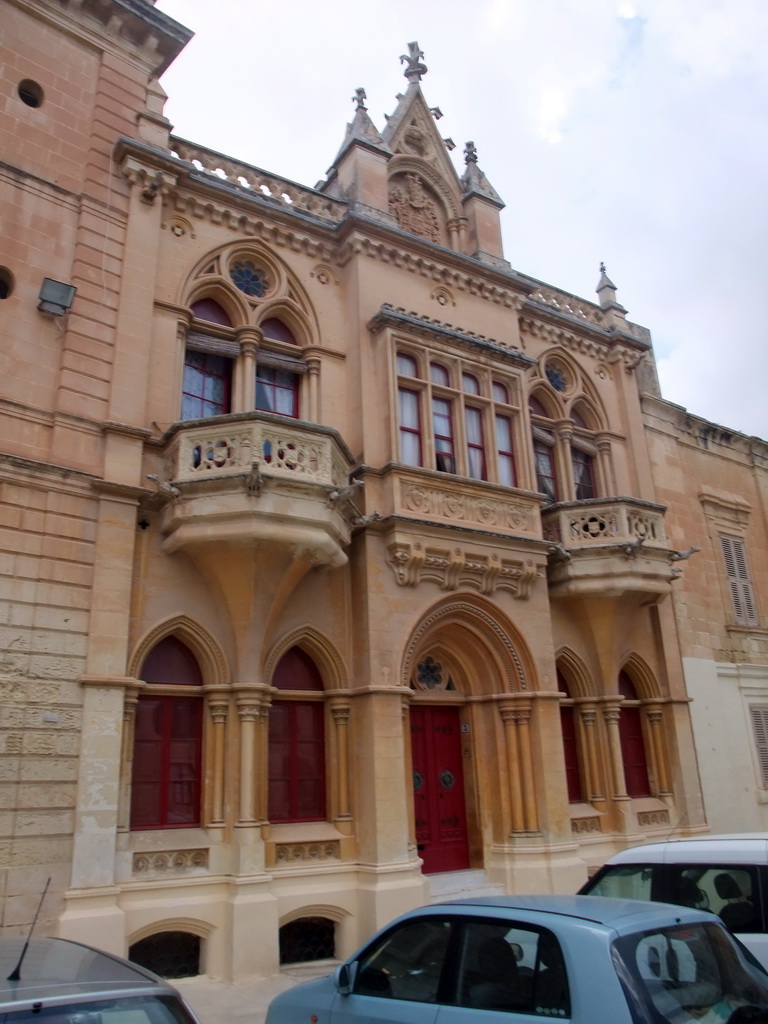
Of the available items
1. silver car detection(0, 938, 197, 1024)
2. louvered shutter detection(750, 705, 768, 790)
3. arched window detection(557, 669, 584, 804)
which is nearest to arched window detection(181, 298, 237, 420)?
arched window detection(557, 669, 584, 804)

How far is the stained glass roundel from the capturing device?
14.3 metres

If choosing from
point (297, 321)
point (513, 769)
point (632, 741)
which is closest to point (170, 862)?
point (513, 769)

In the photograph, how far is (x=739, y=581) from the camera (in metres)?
20.1

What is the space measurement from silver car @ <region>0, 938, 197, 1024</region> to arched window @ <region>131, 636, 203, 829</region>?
278 inches

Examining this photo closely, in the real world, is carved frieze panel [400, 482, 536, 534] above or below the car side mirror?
above

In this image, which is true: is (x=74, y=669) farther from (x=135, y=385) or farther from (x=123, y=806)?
(x=135, y=385)

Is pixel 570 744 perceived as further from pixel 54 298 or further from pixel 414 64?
pixel 414 64

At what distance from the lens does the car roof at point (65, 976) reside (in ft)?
11.7

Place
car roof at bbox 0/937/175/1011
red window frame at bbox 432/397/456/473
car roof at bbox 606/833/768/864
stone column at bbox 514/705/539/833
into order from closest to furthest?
1. car roof at bbox 0/937/175/1011
2. car roof at bbox 606/833/768/864
3. stone column at bbox 514/705/539/833
4. red window frame at bbox 432/397/456/473

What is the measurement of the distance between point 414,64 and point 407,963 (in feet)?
61.8

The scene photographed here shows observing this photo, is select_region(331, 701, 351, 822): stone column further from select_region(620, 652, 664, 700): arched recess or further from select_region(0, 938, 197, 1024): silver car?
select_region(0, 938, 197, 1024): silver car

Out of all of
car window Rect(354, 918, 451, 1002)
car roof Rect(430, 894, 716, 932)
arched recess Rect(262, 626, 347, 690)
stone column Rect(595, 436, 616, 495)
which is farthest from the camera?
stone column Rect(595, 436, 616, 495)

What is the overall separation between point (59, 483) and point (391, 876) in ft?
23.8

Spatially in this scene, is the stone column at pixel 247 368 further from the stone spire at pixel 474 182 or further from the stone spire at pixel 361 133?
the stone spire at pixel 474 182
